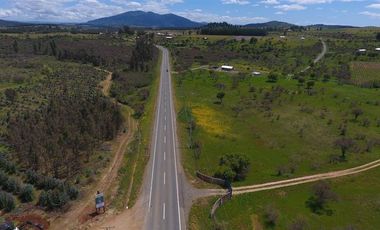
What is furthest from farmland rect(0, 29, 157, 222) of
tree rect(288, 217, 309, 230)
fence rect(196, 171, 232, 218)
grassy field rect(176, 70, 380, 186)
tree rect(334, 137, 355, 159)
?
tree rect(334, 137, 355, 159)

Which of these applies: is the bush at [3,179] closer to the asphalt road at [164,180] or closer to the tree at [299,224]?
the asphalt road at [164,180]

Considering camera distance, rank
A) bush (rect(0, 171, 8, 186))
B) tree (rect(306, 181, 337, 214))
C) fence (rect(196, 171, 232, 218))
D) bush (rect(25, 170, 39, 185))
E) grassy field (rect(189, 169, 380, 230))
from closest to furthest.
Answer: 1. grassy field (rect(189, 169, 380, 230))
2. fence (rect(196, 171, 232, 218))
3. tree (rect(306, 181, 337, 214))
4. bush (rect(0, 171, 8, 186))
5. bush (rect(25, 170, 39, 185))

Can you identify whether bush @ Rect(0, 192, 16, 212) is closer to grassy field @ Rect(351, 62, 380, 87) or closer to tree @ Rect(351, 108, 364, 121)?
tree @ Rect(351, 108, 364, 121)

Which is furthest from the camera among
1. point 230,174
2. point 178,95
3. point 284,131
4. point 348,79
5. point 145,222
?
point 348,79

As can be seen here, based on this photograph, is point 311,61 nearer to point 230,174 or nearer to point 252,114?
point 252,114

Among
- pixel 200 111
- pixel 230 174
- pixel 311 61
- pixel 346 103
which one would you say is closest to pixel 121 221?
pixel 230 174

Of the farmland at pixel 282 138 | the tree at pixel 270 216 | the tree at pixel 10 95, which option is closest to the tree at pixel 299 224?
the farmland at pixel 282 138
